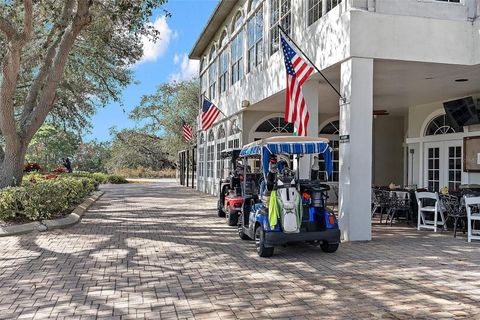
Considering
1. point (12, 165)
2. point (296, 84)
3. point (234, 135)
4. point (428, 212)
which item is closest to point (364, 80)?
point (296, 84)

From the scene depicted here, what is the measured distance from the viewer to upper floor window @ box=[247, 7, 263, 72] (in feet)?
49.7

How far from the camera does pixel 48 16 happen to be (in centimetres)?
1348

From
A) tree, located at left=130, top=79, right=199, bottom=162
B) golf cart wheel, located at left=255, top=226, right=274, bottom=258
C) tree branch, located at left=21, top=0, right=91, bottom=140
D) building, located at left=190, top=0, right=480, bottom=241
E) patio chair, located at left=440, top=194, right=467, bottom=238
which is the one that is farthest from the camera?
tree, located at left=130, top=79, right=199, bottom=162

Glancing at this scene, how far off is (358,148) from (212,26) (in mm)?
14199

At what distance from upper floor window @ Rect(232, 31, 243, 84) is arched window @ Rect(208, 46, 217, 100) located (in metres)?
4.18

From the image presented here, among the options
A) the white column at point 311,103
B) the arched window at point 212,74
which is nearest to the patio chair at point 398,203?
the white column at point 311,103

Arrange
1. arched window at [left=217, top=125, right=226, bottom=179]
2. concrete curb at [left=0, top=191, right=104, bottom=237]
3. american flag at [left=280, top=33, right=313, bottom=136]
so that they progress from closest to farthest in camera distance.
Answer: concrete curb at [left=0, top=191, right=104, bottom=237] < american flag at [left=280, top=33, right=313, bottom=136] < arched window at [left=217, top=125, right=226, bottom=179]

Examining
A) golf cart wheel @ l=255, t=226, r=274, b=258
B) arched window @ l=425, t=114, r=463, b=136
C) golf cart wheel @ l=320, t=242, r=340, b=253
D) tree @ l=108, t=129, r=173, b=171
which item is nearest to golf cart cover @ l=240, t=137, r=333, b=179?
golf cart wheel @ l=255, t=226, r=274, b=258

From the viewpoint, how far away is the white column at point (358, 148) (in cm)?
870

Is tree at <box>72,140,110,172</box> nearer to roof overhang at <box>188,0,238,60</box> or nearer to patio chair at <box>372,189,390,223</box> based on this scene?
roof overhang at <box>188,0,238,60</box>

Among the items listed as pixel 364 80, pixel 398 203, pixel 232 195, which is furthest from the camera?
pixel 232 195

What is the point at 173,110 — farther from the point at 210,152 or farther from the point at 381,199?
the point at 381,199

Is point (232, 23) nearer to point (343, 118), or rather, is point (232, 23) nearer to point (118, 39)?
point (118, 39)

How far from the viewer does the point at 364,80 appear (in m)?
8.72
